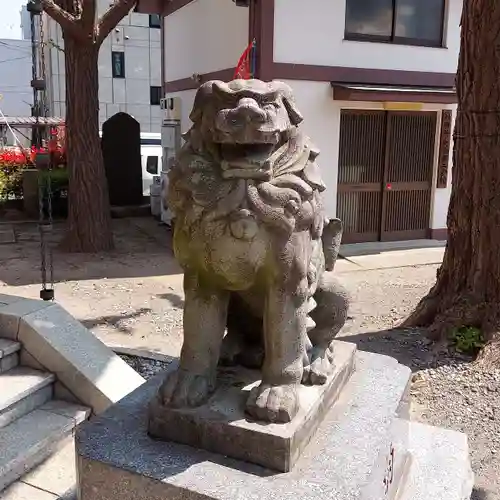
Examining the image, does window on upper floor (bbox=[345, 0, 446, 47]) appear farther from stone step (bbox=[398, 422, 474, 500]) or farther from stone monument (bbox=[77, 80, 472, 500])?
stone monument (bbox=[77, 80, 472, 500])

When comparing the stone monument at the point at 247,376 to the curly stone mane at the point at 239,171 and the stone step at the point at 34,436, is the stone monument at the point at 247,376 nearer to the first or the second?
the curly stone mane at the point at 239,171

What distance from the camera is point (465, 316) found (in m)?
5.32

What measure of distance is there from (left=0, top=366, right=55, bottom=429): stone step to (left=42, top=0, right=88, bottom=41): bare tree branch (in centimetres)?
620

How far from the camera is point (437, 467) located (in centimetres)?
301

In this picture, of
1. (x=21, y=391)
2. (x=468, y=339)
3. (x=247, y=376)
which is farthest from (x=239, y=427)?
(x=468, y=339)

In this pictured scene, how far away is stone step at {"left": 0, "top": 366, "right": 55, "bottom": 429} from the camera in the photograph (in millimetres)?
3513

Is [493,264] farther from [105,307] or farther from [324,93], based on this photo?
[324,93]

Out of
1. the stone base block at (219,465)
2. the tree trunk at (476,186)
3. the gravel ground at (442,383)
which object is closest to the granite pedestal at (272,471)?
the stone base block at (219,465)

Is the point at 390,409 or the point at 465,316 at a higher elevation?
the point at 390,409

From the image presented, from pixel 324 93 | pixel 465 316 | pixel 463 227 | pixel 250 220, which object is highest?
pixel 324 93

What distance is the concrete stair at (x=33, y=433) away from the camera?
318cm

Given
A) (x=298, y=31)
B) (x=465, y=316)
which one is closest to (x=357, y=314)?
(x=465, y=316)

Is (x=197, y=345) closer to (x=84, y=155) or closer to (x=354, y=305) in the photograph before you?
(x=354, y=305)

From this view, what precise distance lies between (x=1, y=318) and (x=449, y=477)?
9.71ft
